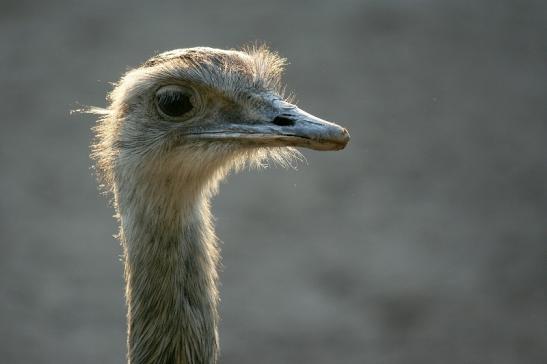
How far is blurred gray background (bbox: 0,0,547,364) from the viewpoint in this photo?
4.30 m

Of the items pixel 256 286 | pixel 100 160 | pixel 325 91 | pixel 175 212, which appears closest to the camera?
pixel 175 212

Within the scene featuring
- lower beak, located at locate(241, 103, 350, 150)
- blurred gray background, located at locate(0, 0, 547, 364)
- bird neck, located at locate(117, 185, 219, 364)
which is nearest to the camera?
lower beak, located at locate(241, 103, 350, 150)

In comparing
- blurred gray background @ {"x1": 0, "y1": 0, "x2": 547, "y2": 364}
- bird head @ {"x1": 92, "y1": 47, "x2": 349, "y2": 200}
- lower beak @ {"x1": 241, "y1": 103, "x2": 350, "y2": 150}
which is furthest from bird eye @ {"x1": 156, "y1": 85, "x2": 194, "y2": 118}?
blurred gray background @ {"x1": 0, "y1": 0, "x2": 547, "y2": 364}

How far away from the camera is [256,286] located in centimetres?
457

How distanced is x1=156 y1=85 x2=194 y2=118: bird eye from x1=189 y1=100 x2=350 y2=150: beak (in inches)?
3.0

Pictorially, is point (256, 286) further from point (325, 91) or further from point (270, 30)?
point (270, 30)

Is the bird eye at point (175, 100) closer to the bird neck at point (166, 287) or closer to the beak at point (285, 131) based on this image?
the beak at point (285, 131)

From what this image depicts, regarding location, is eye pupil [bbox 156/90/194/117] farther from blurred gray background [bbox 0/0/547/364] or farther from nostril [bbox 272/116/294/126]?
blurred gray background [bbox 0/0/547/364]

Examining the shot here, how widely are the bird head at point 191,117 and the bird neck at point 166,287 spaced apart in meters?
0.10

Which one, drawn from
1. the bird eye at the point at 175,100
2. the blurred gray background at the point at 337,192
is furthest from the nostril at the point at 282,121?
the blurred gray background at the point at 337,192

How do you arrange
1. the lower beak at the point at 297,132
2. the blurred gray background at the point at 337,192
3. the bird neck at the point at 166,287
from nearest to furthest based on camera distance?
the lower beak at the point at 297,132 < the bird neck at the point at 166,287 < the blurred gray background at the point at 337,192

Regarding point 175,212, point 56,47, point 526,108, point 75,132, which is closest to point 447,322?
point 526,108

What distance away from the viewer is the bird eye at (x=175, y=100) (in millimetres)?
2553

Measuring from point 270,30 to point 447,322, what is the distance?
8.67ft
